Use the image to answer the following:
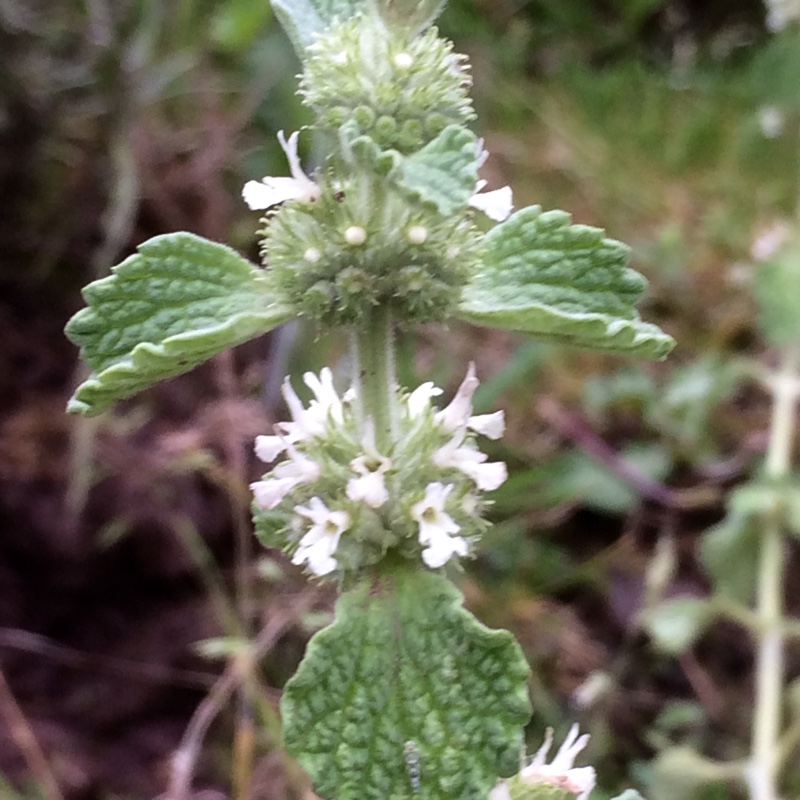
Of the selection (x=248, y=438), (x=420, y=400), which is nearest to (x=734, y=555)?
(x=248, y=438)

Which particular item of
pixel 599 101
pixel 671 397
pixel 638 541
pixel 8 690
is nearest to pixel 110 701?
pixel 8 690

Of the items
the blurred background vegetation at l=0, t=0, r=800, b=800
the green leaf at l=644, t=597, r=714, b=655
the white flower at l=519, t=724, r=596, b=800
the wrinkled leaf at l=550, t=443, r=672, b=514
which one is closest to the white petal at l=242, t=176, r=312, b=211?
the white flower at l=519, t=724, r=596, b=800

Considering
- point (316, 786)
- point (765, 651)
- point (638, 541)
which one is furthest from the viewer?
point (638, 541)

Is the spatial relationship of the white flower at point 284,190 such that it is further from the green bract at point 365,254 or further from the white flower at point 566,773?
the white flower at point 566,773

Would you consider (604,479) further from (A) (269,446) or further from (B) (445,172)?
(B) (445,172)

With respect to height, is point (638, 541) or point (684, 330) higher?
point (684, 330)

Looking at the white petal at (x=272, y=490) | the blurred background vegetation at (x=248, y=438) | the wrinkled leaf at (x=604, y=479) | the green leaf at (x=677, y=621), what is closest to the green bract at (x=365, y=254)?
the white petal at (x=272, y=490)

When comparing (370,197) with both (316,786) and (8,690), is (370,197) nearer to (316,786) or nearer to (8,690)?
(316,786)
